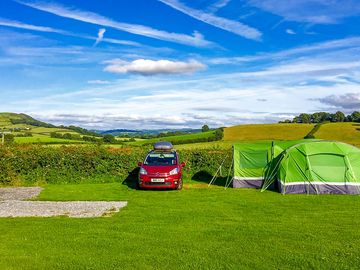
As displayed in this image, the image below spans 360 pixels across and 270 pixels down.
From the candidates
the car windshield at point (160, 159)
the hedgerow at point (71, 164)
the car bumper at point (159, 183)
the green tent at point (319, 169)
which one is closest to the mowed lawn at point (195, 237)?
the green tent at point (319, 169)

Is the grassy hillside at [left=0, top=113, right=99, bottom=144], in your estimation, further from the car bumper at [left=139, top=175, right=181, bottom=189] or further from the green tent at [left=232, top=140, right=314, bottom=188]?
the green tent at [left=232, top=140, right=314, bottom=188]

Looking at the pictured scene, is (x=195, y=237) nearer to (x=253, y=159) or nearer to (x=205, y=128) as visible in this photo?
(x=253, y=159)

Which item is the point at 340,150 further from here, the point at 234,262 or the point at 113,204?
the point at 234,262

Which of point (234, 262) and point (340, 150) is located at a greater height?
point (340, 150)

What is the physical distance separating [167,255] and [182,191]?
10.8 metres

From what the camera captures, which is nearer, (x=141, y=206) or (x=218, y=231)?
(x=218, y=231)

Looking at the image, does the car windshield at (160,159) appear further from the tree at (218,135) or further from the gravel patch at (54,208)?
the tree at (218,135)

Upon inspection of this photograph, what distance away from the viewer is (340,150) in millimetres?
18266

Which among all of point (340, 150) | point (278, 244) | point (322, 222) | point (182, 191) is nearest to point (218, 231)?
point (278, 244)

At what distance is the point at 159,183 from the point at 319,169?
24.5ft

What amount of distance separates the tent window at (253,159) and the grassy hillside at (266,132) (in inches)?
1179

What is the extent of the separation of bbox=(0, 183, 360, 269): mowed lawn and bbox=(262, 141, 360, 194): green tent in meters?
2.56

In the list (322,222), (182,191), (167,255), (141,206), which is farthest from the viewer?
(182,191)

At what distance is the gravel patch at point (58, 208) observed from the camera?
12.8 m
